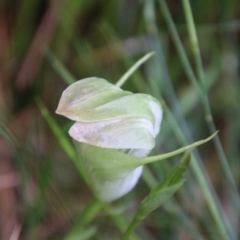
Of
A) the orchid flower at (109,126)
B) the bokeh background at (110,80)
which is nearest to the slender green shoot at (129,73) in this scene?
the orchid flower at (109,126)

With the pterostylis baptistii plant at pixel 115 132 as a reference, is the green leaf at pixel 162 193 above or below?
below

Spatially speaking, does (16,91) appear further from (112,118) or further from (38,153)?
(112,118)

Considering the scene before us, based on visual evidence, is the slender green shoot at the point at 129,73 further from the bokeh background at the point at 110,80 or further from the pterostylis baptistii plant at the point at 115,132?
the bokeh background at the point at 110,80

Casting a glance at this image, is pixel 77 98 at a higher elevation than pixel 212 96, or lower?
higher

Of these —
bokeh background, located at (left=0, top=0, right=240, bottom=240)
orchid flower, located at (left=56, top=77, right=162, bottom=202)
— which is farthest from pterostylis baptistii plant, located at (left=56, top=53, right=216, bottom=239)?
bokeh background, located at (left=0, top=0, right=240, bottom=240)

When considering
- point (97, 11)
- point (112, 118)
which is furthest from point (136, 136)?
point (97, 11)

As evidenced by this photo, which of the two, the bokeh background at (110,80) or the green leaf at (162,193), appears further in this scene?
the bokeh background at (110,80)

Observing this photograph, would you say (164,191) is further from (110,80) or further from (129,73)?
(110,80)
